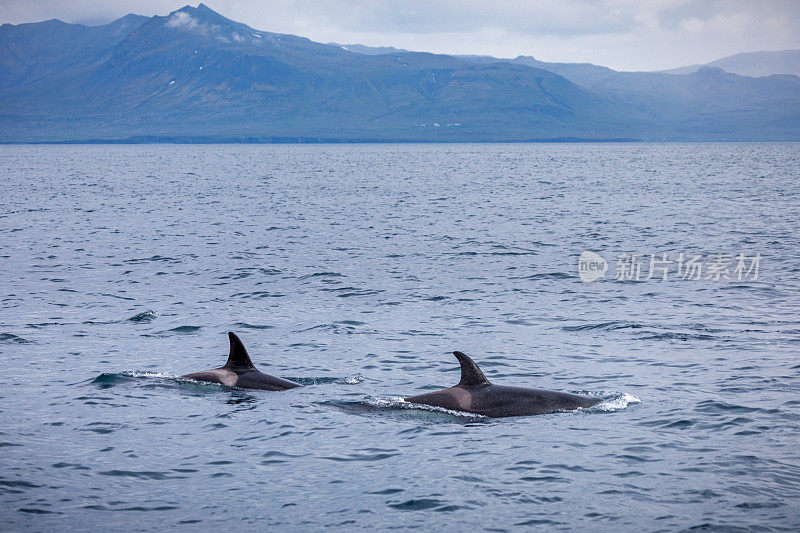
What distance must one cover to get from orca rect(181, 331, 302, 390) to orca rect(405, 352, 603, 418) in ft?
12.2

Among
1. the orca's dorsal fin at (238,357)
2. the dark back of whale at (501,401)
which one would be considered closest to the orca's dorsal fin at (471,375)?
the dark back of whale at (501,401)

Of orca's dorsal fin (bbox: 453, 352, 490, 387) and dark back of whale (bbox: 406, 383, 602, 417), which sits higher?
orca's dorsal fin (bbox: 453, 352, 490, 387)

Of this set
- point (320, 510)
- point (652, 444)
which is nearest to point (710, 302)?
point (652, 444)

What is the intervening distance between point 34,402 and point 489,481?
1080cm

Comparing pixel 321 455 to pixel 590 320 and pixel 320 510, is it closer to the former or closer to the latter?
pixel 320 510

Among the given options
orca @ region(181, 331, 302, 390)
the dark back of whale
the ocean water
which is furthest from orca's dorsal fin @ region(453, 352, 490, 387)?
orca @ region(181, 331, 302, 390)

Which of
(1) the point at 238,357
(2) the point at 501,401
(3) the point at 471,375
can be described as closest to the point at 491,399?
(2) the point at 501,401

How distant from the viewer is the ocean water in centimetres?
1369

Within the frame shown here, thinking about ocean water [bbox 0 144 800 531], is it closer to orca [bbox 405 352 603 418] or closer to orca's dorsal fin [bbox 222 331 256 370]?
orca [bbox 405 352 603 418]

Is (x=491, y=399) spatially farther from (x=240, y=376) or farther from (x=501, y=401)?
(x=240, y=376)

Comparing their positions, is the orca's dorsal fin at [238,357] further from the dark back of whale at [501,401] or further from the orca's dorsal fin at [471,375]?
the orca's dorsal fin at [471,375]

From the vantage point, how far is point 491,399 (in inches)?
710

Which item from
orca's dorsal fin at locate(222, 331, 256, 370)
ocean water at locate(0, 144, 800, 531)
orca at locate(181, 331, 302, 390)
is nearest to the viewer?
ocean water at locate(0, 144, 800, 531)

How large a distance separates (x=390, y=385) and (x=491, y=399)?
351cm
